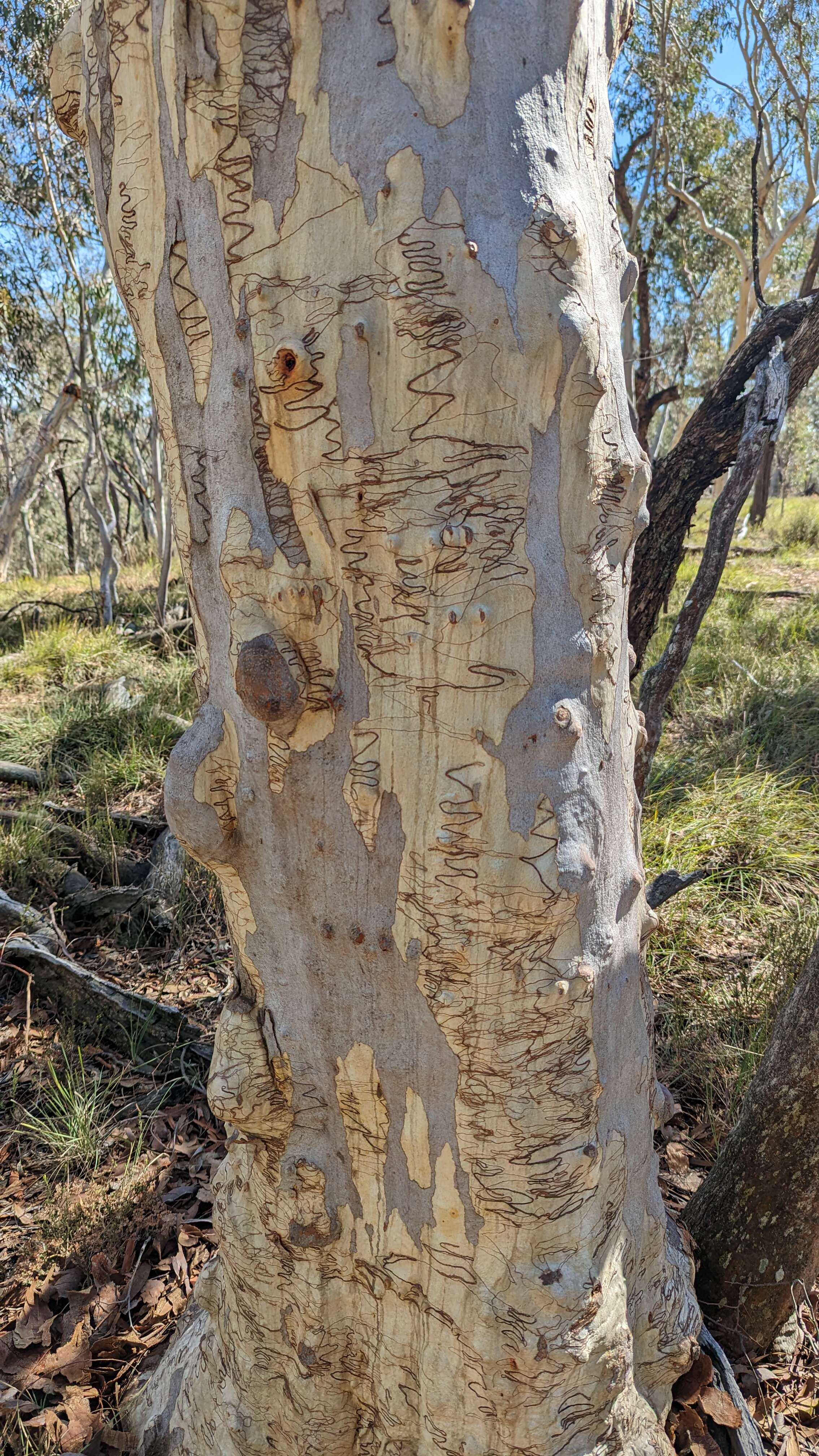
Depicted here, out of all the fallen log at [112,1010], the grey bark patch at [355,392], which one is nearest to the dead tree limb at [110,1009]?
the fallen log at [112,1010]

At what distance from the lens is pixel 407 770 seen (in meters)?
1.00

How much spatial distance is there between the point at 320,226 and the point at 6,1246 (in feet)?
8.10

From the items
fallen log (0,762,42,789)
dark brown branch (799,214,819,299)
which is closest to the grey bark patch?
fallen log (0,762,42,789)

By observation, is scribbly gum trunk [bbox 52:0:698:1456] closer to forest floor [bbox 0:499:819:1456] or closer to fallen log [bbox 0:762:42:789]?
forest floor [bbox 0:499:819:1456]

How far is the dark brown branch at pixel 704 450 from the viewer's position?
2.93 metres

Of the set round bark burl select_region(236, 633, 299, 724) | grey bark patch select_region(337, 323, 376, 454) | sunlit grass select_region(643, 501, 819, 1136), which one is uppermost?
grey bark patch select_region(337, 323, 376, 454)

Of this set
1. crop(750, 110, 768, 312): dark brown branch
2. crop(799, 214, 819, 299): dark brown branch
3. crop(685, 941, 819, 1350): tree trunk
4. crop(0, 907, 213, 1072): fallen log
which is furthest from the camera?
crop(799, 214, 819, 299): dark brown branch

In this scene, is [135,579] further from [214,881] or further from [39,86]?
[214,881]

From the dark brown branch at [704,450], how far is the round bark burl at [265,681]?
227cm

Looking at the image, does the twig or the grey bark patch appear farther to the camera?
the twig

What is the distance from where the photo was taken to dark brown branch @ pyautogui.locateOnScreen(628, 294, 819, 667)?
2.93 metres

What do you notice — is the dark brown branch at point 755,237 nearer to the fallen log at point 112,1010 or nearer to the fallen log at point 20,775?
the fallen log at point 112,1010

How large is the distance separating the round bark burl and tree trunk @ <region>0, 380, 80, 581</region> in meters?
7.72

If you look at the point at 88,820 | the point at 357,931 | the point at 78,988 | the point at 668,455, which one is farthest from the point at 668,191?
the point at 357,931
